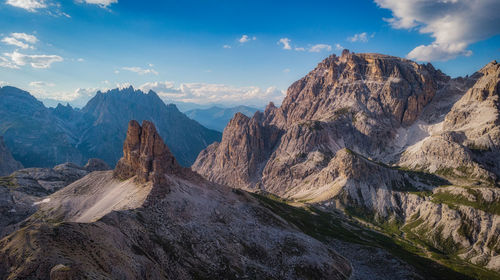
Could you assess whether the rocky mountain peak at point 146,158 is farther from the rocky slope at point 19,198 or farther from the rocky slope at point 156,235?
the rocky slope at point 19,198

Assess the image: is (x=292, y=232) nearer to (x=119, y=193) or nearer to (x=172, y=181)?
(x=172, y=181)

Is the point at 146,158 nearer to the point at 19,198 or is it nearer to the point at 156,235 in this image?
the point at 156,235

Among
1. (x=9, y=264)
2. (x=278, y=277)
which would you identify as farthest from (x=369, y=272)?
(x=9, y=264)

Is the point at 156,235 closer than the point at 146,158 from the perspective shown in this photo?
Yes

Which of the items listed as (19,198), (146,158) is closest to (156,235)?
(146,158)

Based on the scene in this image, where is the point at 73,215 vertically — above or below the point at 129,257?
below

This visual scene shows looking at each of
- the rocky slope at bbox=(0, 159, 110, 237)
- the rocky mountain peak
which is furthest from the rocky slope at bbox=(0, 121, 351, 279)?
the rocky slope at bbox=(0, 159, 110, 237)

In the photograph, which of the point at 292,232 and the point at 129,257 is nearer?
the point at 129,257
